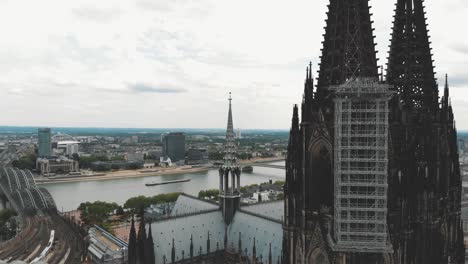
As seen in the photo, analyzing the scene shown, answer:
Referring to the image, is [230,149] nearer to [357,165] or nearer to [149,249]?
[149,249]

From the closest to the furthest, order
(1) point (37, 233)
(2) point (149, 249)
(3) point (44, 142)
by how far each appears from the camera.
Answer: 1. (2) point (149, 249)
2. (1) point (37, 233)
3. (3) point (44, 142)

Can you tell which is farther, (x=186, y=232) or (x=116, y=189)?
(x=116, y=189)

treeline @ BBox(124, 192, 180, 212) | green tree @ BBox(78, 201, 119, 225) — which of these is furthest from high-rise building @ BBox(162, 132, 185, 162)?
green tree @ BBox(78, 201, 119, 225)

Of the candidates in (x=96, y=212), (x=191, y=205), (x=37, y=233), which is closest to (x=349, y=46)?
(x=191, y=205)

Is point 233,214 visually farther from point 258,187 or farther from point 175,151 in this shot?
point 175,151

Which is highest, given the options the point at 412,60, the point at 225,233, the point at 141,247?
the point at 412,60

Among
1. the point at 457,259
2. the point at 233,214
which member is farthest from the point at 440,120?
the point at 233,214

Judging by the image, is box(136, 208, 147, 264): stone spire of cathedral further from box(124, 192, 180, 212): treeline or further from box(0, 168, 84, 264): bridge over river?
box(124, 192, 180, 212): treeline
